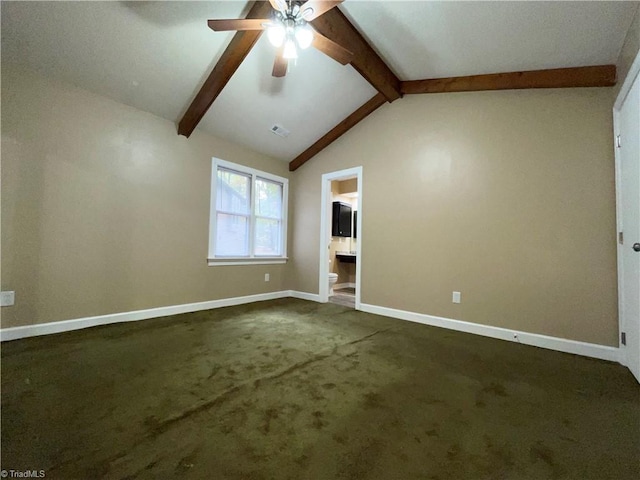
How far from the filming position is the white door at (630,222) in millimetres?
1883

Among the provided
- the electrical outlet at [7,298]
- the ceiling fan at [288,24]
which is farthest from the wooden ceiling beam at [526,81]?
the electrical outlet at [7,298]

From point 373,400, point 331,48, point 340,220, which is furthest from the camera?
point 340,220

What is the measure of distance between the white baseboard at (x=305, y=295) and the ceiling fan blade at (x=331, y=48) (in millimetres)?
3346

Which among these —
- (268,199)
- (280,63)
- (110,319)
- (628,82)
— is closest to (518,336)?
(628,82)

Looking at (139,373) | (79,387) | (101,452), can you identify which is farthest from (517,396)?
(79,387)

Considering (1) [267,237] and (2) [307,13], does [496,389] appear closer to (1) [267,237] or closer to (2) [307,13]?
(2) [307,13]

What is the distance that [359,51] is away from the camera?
2.79m

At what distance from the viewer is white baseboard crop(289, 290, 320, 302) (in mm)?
4491

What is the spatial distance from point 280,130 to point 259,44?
4.42ft

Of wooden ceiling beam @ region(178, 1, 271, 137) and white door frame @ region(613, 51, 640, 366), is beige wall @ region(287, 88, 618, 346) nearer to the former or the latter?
white door frame @ region(613, 51, 640, 366)

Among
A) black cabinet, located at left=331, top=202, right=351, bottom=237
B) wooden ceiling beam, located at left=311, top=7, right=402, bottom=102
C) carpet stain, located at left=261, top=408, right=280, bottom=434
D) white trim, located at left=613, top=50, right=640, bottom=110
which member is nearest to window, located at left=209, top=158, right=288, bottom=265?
black cabinet, located at left=331, top=202, right=351, bottom=237

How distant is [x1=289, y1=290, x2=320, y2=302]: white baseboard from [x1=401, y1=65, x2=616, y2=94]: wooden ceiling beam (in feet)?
11.0

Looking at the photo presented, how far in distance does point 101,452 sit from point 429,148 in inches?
151

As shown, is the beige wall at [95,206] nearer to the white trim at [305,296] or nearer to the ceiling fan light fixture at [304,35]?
the white trim at [305,296]
